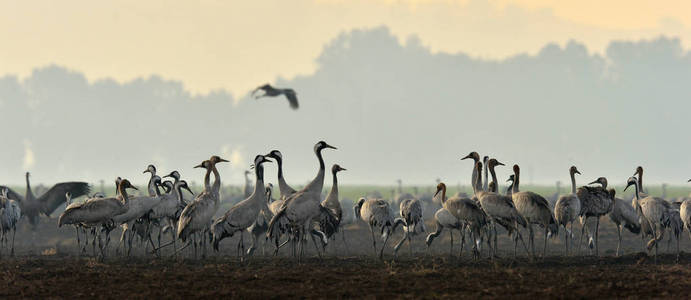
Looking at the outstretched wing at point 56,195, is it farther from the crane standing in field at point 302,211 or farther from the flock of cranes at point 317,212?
the crane standing in field at point 302,211

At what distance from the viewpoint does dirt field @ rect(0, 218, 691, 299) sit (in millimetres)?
17812

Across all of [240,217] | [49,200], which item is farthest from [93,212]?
[49,200]

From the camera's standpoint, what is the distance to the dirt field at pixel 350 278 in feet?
58.4

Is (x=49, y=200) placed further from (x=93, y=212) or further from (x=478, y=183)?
(x=478, y=183)

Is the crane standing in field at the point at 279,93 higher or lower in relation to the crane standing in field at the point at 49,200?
higher

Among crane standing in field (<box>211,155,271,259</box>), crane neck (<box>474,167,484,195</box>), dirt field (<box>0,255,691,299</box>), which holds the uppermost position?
crane neck (<box>474,167,484,195</box>)

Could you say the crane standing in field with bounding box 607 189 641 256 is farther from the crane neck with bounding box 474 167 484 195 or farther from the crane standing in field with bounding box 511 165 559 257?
the crane standing in field with bounding box 511 165 559 257

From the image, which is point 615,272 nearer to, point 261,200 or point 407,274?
point 407,274

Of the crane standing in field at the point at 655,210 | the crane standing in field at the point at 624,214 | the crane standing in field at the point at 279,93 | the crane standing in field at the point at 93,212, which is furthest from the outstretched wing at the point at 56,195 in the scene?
the crane standing in field at the point at 655,210

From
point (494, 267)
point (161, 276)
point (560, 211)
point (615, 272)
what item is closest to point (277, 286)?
point (161, 276)

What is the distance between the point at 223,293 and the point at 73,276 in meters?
4.84

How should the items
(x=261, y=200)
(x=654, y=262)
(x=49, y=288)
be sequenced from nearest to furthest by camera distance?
(x=49, y=288)
(x=654, y=262)
(x=261, y=200)

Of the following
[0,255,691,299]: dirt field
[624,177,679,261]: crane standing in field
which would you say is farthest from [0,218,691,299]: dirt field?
[624,177,679,261]: crane standing in field

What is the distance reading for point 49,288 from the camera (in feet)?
62.3
